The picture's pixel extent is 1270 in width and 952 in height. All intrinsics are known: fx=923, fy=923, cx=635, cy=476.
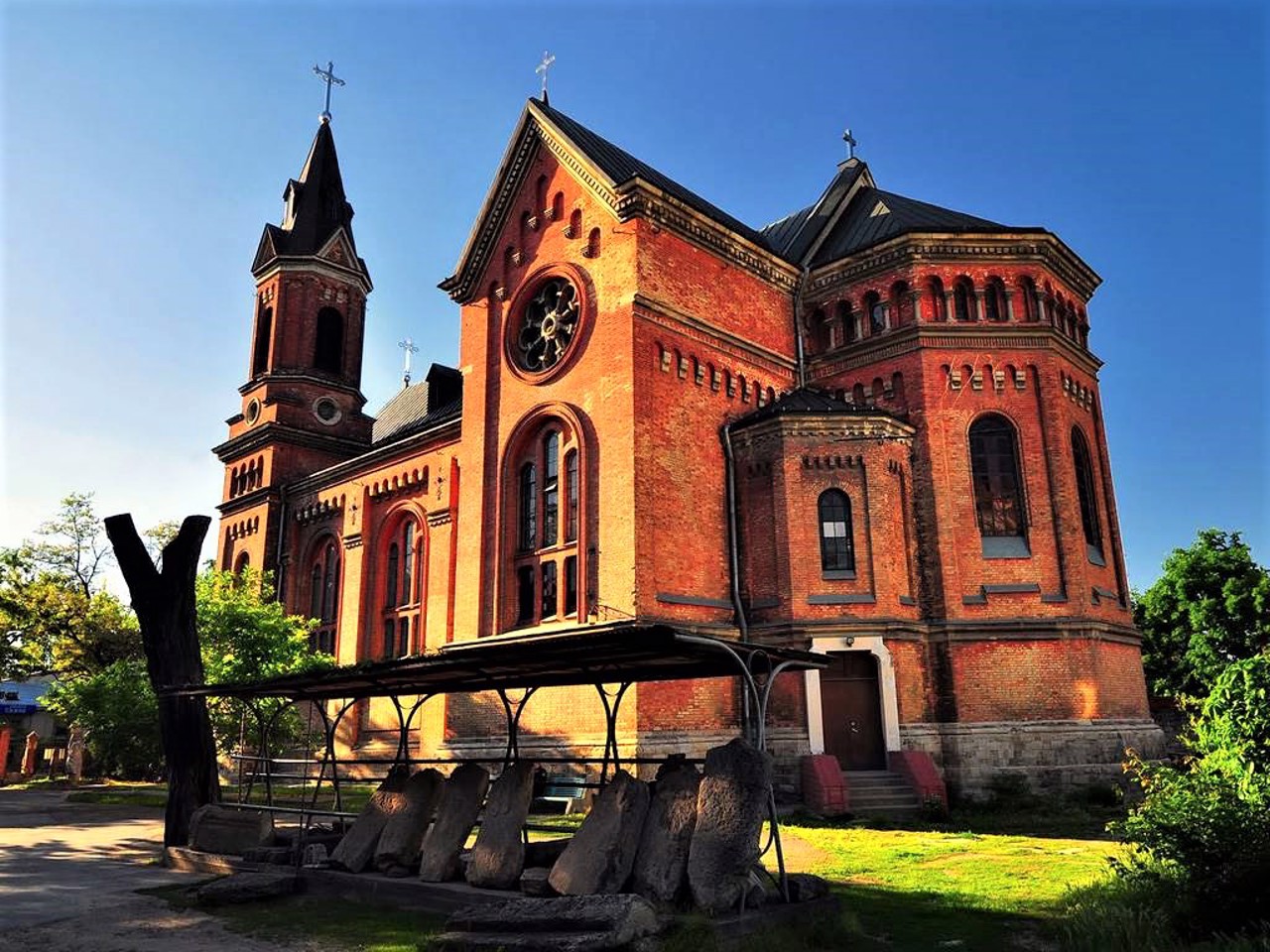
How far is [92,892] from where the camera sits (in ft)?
35.5

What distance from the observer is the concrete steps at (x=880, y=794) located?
19047 millimetres

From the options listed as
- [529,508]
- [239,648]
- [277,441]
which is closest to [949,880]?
[529,508]

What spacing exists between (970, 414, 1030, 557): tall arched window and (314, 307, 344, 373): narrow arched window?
1011 inches

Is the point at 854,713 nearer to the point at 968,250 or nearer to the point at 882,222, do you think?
the point at 968,250

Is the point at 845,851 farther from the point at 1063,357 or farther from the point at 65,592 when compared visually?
the point at 65,592

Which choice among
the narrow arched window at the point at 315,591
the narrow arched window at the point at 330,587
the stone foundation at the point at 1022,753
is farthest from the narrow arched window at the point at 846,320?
the narrow arched window at the point at 315,591

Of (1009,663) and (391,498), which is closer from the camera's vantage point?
(1009,663)

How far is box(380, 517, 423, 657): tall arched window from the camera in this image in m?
30.0

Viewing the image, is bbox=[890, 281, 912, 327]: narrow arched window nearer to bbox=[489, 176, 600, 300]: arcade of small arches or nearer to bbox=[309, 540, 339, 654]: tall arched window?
bbox=[489, 176, 600, 300]: arcade of small arches

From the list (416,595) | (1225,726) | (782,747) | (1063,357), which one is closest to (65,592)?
(416,595)

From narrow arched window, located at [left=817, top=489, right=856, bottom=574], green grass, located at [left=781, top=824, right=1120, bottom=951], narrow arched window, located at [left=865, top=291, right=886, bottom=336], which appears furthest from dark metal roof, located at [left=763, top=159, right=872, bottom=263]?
green grass, located at [left=781, top=824, right=1120, bottom=951]

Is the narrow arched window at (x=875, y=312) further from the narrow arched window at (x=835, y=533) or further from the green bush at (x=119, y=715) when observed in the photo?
the green bush at (x=119, y=715)

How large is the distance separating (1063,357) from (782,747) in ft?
41.3

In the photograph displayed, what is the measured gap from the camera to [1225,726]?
8.46 m
